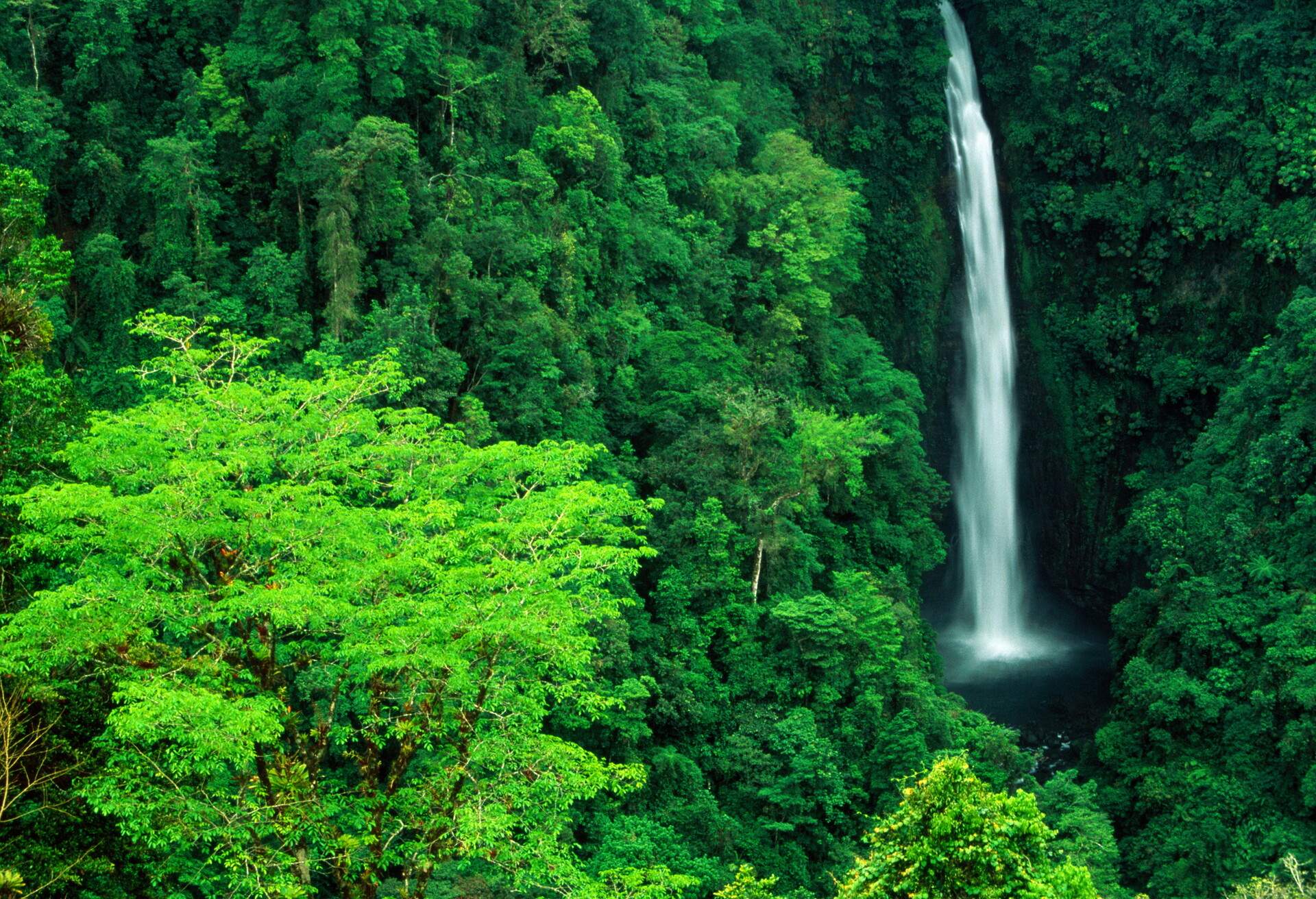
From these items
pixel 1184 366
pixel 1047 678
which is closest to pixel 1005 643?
pixel 1047 678

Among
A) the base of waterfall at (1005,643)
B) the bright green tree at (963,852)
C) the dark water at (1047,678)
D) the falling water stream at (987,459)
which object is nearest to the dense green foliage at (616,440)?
the bright green tree at (963,852)

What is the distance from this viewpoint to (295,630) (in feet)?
42.8

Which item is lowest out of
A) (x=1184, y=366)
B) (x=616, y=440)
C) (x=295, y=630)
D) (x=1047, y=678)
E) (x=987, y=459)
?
(x=1047, y=678)

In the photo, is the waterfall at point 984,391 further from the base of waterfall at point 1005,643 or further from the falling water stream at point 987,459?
the base of waterfall at point 1005,643

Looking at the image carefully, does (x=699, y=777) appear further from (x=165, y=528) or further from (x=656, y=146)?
(x=656, y=146)

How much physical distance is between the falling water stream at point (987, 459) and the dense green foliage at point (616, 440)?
694 mm

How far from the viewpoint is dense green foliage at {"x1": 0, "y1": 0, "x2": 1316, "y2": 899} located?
12.0 meters

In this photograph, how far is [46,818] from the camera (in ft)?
37.4

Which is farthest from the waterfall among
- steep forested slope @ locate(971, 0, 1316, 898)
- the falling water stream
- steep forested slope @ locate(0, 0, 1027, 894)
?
steep forested slope @ locate(0, 0, 1027, 894)

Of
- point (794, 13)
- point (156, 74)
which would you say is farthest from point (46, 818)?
point (794, 13)

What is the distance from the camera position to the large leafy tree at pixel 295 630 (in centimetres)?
1141

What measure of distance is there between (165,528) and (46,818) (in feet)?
8.53

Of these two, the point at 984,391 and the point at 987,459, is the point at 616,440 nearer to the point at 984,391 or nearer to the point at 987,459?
the point at 987,459

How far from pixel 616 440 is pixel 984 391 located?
525 inches
